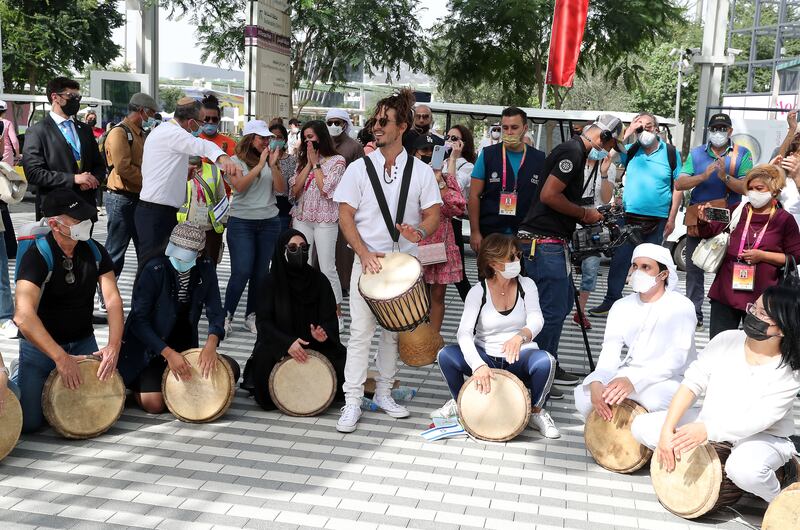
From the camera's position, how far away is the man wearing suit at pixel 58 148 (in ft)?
23.7

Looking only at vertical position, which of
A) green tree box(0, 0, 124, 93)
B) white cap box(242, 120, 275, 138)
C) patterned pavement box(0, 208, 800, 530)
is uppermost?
green tree box(0, 0, 124, 93)

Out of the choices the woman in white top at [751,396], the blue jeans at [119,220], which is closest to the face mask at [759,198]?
the woman in white top at [751,396]

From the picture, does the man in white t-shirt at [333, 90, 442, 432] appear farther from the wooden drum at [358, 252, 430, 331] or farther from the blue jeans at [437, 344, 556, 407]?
the blue jeans at [437, 344, 556, 407]

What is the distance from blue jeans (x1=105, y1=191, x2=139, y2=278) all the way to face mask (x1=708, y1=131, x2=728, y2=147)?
5120mm

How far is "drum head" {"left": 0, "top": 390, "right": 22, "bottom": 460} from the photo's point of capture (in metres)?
4.69

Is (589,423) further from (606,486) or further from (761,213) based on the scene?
(761,213)

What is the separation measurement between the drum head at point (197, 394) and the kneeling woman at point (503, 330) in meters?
1.34

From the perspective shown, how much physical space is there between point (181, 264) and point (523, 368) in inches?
87.8

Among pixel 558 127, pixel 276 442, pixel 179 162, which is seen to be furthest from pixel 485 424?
pixel 558 127

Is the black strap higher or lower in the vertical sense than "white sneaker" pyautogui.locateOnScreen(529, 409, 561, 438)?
higher

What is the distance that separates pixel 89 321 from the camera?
5.53 meters

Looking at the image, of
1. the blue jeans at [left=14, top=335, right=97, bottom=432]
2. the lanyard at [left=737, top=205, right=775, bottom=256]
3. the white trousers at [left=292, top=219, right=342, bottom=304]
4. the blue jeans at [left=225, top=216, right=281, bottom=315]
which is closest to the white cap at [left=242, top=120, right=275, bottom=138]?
the blue jeans at [left=225, top=216, right=281, bottom=315]

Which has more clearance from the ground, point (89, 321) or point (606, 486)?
point (89, 321)

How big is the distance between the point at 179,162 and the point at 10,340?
6.34 ft
